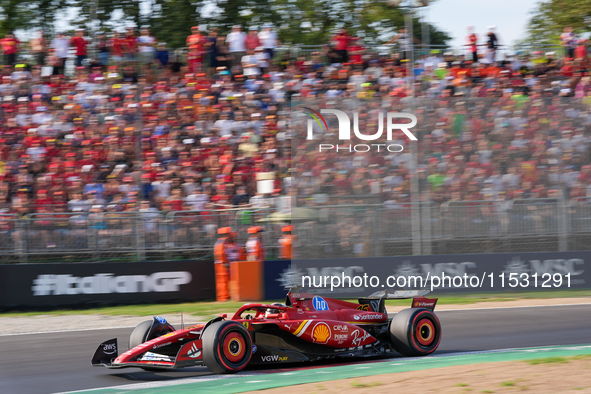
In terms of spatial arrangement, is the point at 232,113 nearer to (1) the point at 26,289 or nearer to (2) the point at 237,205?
(2) the point at 237,205

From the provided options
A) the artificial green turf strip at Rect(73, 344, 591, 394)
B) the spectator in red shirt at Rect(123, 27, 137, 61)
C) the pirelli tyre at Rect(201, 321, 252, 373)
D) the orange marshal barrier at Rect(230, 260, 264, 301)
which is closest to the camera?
the artificial green turf strip at Rect(73, 344, 591, 394)

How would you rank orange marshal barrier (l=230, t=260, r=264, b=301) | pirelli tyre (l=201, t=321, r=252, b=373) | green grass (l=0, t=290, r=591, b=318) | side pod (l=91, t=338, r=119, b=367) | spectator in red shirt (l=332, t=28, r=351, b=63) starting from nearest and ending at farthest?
1. pirelli tyre (l=201, t=321, r=252, b=373)
2. side pod (l=91, t=338, r=119, b=367)
3. green grass (l=0, t=290, r=591, b=318)
4. orange marshal barrier (l=230, t=260, r=264, b=301)
5. spectator in red shirt (l=332, t=28, r=351, b=63)

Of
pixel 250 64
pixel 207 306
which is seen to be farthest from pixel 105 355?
pixel 250 64

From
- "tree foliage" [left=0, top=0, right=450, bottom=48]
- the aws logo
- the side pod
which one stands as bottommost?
the aws logo

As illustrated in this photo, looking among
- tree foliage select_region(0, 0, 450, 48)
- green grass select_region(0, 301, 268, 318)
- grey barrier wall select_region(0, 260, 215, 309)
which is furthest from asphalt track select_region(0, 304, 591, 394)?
tree foliage select_region(0, 0, 450, 48)

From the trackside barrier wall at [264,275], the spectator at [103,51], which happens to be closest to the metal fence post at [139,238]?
the trackside barrier wall at [264,275]

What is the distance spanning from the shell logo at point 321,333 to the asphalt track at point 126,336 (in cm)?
64

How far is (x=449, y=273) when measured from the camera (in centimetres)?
1475

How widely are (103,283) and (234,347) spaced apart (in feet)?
24.9

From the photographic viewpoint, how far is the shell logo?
7.92m

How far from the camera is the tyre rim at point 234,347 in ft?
24.0

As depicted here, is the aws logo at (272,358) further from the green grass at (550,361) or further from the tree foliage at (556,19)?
the tree foliage at (556,19)

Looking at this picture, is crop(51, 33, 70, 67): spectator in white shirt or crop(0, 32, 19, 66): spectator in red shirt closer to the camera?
crop(0, 32, 19, 66): spectator in red shirt

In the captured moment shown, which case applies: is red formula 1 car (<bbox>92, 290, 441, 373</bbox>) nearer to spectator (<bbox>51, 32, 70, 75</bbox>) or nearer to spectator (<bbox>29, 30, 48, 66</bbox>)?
spectator (<bbox>51, 32, 70, 75</bbox>)
